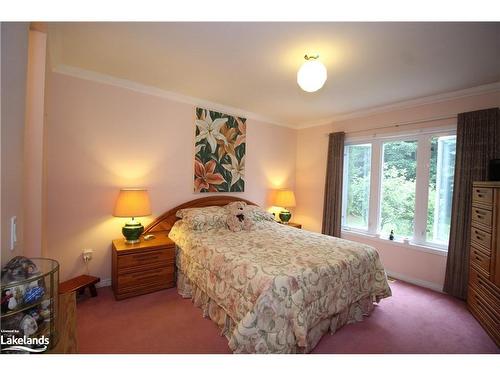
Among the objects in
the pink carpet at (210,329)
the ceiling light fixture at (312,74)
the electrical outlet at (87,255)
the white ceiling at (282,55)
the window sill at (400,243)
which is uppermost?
the white ceiling at (282,55)

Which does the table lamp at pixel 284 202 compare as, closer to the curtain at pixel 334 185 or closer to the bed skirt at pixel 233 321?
the curtain at pixel 334 185

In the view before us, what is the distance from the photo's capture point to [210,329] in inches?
76.9

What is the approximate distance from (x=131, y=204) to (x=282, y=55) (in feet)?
7.07

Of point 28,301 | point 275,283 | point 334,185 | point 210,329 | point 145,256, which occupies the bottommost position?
point 210,329

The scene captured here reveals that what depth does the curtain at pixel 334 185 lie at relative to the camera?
3764 millimetres

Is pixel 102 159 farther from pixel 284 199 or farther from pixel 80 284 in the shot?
pixel 284 199

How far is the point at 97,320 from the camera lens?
2.01 meters

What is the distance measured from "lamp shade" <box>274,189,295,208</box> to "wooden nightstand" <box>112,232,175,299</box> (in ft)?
6.54

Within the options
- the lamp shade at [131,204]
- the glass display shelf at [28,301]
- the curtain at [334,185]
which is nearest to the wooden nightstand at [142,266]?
the lamp shade at [131,204]

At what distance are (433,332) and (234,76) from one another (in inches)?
124

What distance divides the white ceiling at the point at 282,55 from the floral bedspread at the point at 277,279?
180 centimetres

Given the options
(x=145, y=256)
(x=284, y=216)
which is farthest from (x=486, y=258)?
(x=145, y=256)

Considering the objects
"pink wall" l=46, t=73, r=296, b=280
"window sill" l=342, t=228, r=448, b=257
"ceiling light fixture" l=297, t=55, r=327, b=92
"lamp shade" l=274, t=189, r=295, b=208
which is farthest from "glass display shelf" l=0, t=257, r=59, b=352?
"window sill" l=342, t=228, r=448, b=257
